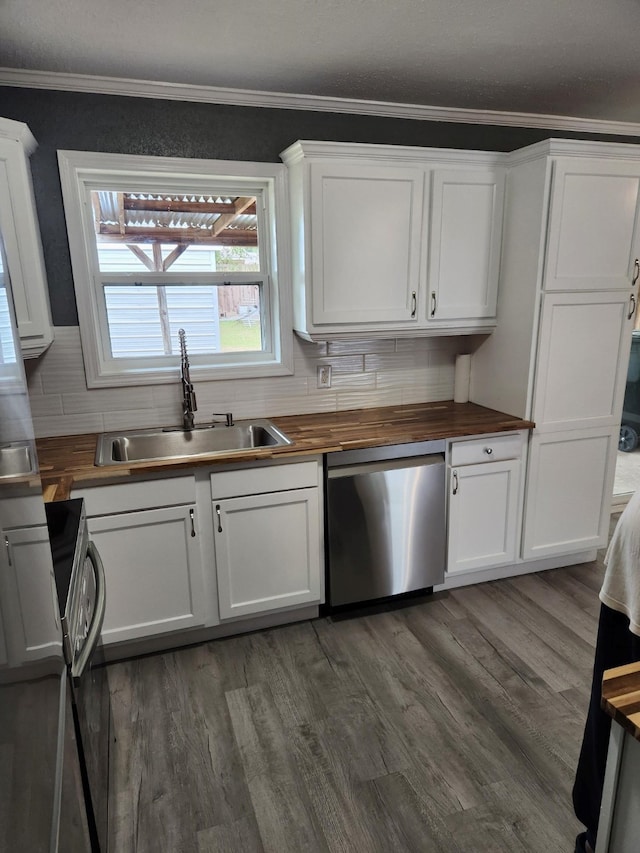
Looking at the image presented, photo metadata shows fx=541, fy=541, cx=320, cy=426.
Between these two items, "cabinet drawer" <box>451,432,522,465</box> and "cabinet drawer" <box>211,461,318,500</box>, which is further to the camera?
"cabinet drawer" <box>451,432,522,465</box>

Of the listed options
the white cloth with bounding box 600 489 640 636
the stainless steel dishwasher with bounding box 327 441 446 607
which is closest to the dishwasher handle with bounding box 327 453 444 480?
the stainless steel dishwasher with bounding box 327 441 446 607

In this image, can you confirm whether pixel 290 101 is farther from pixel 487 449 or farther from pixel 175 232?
pixel 487 449

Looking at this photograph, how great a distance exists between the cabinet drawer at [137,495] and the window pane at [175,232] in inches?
42.8

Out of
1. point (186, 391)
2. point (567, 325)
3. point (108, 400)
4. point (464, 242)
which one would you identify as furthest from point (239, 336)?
point (567, 325)

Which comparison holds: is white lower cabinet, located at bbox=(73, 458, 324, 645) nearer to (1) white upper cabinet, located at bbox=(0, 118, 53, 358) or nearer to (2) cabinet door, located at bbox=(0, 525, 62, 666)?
(1) white upper cabinet, located at bbox=(0, 118, 53, 358)

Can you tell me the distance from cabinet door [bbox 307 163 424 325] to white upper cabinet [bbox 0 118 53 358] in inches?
45.4

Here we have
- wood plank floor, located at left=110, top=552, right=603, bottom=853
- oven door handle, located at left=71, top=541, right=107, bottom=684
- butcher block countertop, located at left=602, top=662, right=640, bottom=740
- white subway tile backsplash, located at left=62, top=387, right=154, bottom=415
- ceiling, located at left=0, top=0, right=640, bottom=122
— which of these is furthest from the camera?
white subway tile backsplash, located at left=62, top=387, right=154, bottom=415

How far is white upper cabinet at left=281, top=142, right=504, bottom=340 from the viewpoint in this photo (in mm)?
2463

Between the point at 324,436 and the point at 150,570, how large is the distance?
94 cm

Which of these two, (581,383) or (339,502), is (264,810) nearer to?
(339,502)

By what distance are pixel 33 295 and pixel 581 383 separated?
8.38ft

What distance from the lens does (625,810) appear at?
3.04ft

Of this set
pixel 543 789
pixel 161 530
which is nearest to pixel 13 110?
pixel 161 530

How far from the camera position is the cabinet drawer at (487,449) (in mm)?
2613
